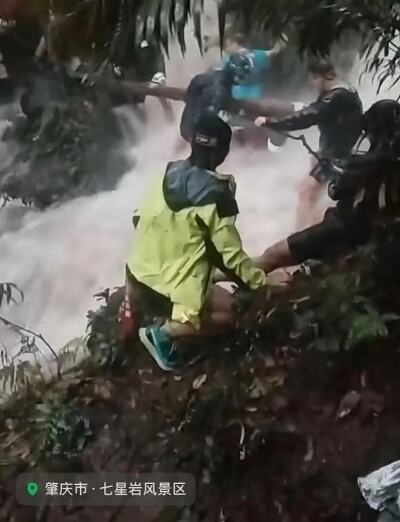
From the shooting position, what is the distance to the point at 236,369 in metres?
1.01

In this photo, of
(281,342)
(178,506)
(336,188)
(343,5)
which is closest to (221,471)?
(178,506)

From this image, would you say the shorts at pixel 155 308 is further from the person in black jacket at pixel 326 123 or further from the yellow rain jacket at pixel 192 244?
the person in black jacket at pixel 326 123

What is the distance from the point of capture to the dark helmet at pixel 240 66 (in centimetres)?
101

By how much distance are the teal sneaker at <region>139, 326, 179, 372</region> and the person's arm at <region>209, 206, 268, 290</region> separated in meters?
0.11

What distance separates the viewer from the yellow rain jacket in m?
1.01

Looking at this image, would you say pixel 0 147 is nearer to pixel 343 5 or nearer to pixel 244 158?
pixel 244 158

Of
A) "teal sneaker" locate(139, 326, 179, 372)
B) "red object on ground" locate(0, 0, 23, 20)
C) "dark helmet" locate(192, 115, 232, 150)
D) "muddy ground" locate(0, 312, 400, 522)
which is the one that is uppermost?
"red object on ground" locate(0, 0, 23, 20)

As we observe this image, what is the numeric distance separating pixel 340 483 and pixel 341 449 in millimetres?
41

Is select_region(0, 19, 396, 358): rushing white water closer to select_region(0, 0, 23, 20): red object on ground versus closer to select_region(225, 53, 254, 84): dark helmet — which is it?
select_region(225, 53, 254, 84): dark helmet

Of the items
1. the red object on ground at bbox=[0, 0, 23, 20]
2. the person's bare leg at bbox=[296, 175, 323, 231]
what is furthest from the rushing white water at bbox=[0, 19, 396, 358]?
the red object on ground at bbox=[0, 0, 23, 20]

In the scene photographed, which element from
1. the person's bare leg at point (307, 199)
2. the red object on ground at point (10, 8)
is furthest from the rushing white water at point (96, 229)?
the red object on ground at point (10, 8)

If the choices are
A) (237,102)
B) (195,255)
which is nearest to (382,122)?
(237,102)

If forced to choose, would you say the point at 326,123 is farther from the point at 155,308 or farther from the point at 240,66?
the point at 155,308

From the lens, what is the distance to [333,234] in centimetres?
103
